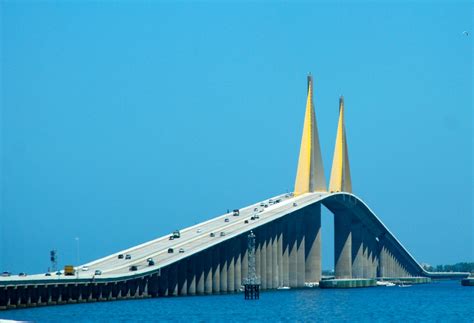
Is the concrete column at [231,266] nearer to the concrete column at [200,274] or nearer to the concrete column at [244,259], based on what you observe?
the concrete column at [244,259]

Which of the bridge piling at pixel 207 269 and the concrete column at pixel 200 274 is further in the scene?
the bridge piling at pixel 207 269

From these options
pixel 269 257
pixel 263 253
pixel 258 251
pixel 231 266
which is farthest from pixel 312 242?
pixel 231 266

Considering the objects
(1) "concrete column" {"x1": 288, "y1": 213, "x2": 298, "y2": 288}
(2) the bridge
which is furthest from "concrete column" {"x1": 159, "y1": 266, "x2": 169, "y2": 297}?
(1) "concrete column" {"x1": 288, "y1": 213, "x2": 298, "y2": 288}

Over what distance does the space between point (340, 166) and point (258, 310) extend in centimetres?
8944

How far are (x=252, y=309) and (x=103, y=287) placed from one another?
15890 mm

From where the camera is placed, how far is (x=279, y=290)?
159 m

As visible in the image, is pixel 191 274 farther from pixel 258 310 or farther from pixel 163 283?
pixel 258 310

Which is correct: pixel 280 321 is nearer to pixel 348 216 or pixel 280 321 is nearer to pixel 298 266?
pixel 298 266

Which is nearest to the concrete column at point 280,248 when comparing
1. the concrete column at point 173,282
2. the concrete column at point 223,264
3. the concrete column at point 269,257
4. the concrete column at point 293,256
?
the concrete column at point 269,257

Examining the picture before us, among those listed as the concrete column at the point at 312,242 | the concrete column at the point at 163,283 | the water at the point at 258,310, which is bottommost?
the water at the point at 258,310

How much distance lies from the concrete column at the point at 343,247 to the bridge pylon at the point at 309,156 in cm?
1152

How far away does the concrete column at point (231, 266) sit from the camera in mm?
144875

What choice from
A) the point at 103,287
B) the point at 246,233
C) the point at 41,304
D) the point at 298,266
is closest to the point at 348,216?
the point at 298,266

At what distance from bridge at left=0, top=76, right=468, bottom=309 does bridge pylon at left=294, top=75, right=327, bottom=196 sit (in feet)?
0.45
